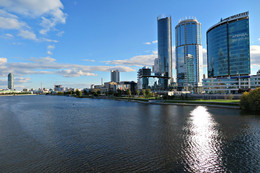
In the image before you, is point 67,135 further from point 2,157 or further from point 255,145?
point 255,145

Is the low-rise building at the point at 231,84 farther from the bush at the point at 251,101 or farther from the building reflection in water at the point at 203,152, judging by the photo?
the building reflection in water at the point at 203,152

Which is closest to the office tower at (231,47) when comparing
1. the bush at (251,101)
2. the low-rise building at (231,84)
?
the low-rise building at (231,84)

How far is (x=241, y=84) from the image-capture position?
5546 inches

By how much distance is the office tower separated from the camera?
157m

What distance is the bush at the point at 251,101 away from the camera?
61.1m

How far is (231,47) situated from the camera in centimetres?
16388

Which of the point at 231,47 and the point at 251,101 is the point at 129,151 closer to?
the point at 251,101

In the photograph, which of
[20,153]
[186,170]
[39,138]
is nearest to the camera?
[186,170]

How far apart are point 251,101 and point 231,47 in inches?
4863

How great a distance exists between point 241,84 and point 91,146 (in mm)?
153572

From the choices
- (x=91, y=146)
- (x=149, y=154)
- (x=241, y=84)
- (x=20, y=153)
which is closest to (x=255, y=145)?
(x=149, y=154)

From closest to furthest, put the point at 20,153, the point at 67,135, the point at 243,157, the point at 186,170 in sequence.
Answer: the point at 186,170
the point at 243,157
the point at 20,153
the point at 67,135

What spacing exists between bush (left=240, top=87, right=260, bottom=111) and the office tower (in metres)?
109

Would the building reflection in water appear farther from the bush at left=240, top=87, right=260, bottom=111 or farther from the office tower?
the office tower
